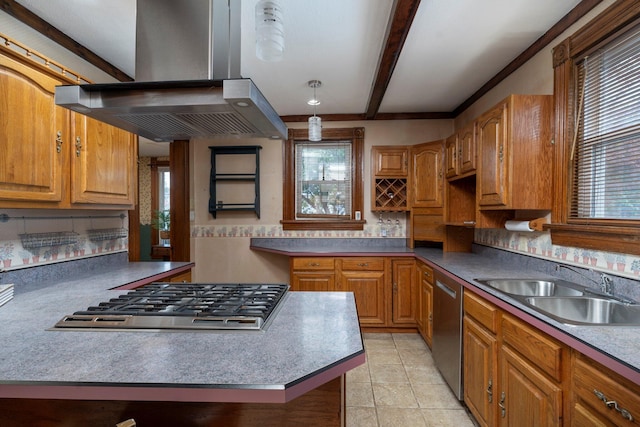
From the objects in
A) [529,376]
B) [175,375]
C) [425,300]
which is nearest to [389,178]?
[425,300]

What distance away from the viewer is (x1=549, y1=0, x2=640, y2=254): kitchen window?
1.47 meters

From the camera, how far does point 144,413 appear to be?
814 millimetres

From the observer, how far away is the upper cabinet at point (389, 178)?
334 cm

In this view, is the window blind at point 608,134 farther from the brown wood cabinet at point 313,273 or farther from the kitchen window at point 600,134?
the brown wood cabinet at point 313,273

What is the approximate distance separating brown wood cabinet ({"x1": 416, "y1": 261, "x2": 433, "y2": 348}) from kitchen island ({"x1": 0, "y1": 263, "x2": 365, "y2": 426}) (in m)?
1.84

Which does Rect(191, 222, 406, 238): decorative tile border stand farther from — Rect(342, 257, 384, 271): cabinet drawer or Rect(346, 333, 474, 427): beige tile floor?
Rect(346, 333, 474, 427): beige tile floor

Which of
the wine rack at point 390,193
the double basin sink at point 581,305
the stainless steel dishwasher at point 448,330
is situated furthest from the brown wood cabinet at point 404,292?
the double basin sink at point 581,305

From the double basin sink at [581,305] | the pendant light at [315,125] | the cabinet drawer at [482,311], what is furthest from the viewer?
the pendant light at [315,125]

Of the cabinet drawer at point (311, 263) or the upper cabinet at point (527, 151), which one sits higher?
the upper cabinet at point (527, 151)

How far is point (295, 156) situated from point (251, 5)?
6.59 feet

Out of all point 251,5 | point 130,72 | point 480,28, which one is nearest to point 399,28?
point 480,28

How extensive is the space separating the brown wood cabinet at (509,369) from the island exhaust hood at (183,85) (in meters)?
1.48

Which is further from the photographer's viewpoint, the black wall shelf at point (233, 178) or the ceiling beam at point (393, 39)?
the black wall shelf at point (233, 178)

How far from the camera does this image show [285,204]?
367 cm
